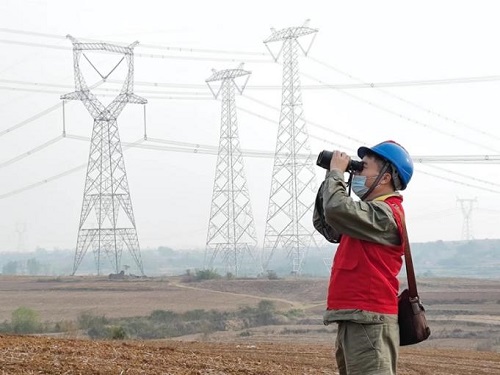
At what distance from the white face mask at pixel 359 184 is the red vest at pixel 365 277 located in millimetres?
210

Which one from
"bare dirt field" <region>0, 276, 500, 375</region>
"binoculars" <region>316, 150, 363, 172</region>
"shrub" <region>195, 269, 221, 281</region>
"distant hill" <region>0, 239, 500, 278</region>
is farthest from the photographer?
"distant hill" <region>0, 239, 500, 278</region>

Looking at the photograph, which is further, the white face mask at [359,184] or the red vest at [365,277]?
the white face mask at [359,184]

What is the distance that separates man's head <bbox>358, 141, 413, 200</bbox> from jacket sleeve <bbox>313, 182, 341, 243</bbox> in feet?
0.89

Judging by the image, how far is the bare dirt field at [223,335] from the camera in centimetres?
1142

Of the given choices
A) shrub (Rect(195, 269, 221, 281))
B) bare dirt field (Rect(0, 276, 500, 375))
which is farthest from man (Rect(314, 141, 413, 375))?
shrub (Rect(195, 269, 221, 281))

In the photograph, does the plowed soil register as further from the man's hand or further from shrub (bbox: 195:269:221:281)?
shrub (bbox: 195:269:221:281)

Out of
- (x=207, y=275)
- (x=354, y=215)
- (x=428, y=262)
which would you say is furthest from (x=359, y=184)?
(x=428, y=262)

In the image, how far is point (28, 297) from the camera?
45.9 meters

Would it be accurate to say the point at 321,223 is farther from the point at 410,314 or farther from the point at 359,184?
the point at 410,314

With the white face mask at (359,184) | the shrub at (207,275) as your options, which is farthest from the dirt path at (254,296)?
the white face mask at (359,184)

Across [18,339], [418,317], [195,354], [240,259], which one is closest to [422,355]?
[195,354]

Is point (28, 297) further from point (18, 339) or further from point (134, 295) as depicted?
point (18, 339)

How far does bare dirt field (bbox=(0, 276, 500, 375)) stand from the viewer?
1142 cm

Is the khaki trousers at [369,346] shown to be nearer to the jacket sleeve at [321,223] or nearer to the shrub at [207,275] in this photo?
the jacket sleeve at [321,223]
